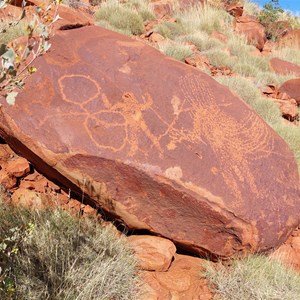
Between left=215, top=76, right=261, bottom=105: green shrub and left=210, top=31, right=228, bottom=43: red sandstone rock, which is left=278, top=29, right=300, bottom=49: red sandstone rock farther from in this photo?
left=215, top=76, right=261, bottom=105: green shrub

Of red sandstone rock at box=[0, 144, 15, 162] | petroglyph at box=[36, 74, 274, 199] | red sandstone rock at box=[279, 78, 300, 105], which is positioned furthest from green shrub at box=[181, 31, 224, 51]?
red sandstone rock at box=[0, 144, 15, 162]

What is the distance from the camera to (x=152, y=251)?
228 centimetres

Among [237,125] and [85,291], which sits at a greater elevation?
[237,125]

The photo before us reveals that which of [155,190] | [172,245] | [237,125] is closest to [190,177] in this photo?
[155,190]

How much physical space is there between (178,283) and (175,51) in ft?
16.0

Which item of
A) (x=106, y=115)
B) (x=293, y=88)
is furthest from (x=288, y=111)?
(x=106, y=115)

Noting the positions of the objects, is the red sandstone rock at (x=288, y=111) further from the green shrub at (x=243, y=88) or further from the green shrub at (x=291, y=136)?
the green shrub at (x=291, y=136)

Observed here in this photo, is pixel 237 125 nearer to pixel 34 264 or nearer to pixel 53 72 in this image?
pixel 53 72

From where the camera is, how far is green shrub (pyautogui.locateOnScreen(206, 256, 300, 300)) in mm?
2193

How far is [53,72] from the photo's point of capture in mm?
2461

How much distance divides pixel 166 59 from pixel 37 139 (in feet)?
4.39

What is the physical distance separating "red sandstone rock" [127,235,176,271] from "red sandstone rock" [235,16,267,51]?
27.0 feet

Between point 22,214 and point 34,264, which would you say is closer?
point 34,264

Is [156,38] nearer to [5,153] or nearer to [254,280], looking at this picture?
[5,153]
